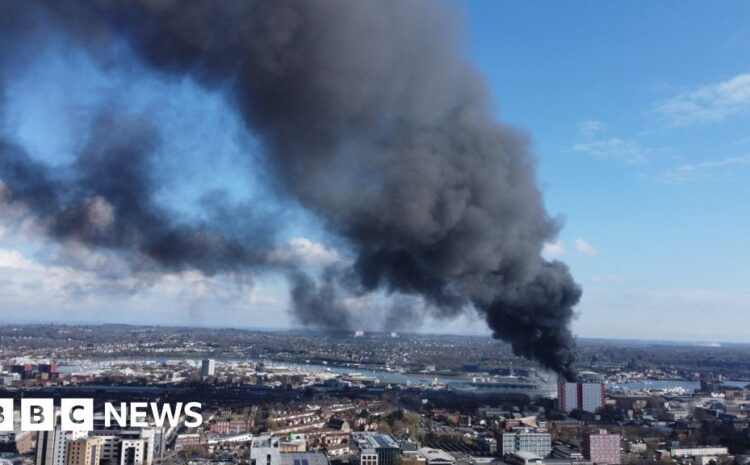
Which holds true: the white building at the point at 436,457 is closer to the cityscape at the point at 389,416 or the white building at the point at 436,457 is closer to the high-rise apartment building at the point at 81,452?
the cityscape at the point at 389,416

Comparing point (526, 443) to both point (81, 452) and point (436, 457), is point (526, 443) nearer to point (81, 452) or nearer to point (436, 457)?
point (436, 457)

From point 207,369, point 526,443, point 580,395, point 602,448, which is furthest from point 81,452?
point 207,369

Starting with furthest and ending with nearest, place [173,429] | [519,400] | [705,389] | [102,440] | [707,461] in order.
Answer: [705,389]
[519,400]
[173,429]
[707,461]
[102,440]

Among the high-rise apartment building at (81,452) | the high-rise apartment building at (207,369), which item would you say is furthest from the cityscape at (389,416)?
the high-rise apartment building at (207,369)

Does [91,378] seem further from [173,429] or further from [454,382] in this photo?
[454,382]

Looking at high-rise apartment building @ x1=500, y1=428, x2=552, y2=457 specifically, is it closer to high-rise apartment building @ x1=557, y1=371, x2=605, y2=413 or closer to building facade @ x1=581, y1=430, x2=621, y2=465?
building facade @ x1=581, y1=430, x2=621, y2=465

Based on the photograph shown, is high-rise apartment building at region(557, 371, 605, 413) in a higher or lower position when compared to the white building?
higher

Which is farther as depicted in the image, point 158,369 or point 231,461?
point 158,369

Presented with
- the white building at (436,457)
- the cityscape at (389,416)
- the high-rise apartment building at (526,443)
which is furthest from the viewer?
the high-rise apartment building at (526,443)

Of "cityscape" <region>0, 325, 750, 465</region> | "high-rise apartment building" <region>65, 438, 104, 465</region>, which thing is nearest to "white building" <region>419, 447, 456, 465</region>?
"cityscape" <region>0, 325, 750, 465</region>

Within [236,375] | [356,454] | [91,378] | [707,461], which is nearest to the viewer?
[356,454]

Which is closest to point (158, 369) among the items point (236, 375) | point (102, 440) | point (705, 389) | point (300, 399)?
point (236, 375)
